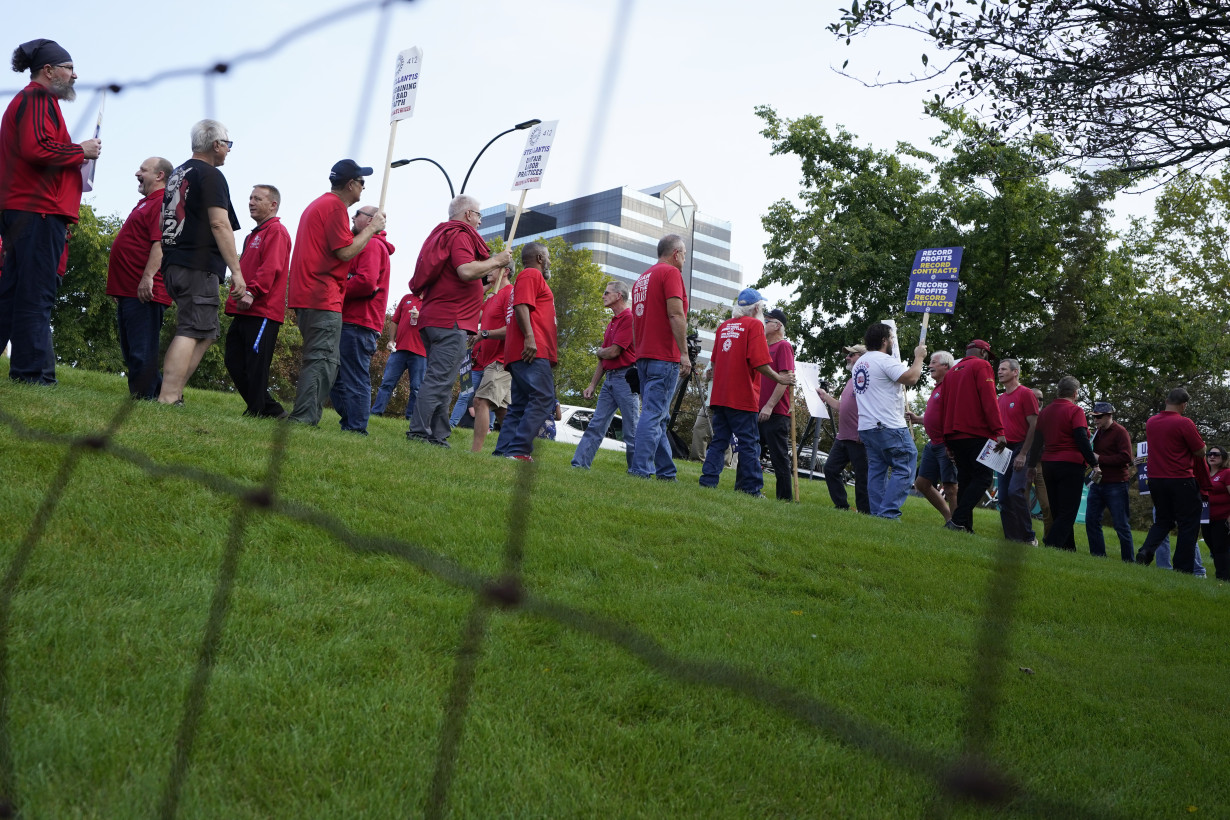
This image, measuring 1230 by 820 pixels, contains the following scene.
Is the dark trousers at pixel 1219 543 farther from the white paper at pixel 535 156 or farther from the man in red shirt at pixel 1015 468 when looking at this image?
the white paper at pixel 535 156

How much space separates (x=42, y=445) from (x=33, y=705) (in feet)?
5.93

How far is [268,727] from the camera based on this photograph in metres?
2.32

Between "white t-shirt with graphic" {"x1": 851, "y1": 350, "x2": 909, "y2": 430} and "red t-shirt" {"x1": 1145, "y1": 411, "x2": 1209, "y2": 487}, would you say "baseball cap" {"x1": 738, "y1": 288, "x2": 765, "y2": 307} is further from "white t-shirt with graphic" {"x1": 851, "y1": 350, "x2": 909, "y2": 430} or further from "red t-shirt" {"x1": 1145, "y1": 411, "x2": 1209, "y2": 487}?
"red t-shirt" {"x1": 1145, "y1": 411, "x2": 1209, "y2": 487}

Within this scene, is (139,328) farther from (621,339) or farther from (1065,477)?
(1065,477)

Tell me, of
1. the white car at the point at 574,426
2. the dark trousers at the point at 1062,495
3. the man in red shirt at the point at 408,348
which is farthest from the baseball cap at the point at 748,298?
the white car at the point at 574,426

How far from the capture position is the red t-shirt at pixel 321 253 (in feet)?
20.1

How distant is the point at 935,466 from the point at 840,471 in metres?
0.83

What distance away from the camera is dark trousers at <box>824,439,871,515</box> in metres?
8.80

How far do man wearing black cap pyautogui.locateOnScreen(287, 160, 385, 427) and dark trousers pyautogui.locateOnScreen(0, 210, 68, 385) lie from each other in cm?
126

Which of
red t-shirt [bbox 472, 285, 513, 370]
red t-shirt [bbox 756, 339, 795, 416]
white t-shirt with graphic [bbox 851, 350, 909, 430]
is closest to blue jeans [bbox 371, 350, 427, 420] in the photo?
red t-shirt [bbox 472, 285, 513, 370]

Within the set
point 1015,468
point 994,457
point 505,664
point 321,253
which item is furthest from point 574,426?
point 505,664

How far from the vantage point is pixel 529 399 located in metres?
6.73

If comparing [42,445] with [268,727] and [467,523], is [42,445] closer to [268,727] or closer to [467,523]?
[467,523]

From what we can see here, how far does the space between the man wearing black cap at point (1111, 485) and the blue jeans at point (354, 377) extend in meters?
6.66
